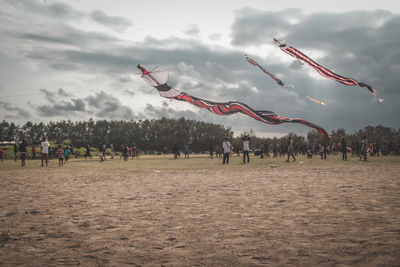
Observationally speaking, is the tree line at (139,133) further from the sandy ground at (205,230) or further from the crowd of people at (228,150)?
the sandy ground at (205,230)

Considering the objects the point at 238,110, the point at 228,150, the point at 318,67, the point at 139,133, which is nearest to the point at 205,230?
the point at 318,67

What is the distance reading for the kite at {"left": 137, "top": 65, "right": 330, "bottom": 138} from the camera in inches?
672

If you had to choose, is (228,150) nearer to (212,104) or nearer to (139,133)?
(212,104)

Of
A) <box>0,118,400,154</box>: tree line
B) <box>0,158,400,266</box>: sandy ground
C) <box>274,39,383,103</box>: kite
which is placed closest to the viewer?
<box>0,158,400,266</box>: sandy ground

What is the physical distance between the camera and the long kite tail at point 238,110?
54.5 ft

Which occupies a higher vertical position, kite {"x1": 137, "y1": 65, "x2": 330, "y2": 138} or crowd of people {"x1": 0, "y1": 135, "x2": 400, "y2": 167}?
kite {"x1": 137, "y1": 65, "x2": 330, "y2": 138}

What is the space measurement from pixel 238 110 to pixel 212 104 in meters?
1.67

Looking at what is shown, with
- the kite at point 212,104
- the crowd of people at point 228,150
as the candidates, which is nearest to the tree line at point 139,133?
the crowd of people at point 228,150

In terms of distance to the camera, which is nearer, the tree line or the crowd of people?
the crowd of people

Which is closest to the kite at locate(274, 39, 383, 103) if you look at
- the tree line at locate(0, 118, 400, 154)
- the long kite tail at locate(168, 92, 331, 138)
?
the long kite tail at locate(168, 92, 331, 138)

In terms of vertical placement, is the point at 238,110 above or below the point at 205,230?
above

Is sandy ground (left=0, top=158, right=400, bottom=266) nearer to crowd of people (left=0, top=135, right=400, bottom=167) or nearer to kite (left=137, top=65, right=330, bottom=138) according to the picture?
kite (left=137, top=65, right=330, bottom=138)

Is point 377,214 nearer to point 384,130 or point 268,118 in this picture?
point 268,118

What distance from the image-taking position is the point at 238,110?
60.6 ft
